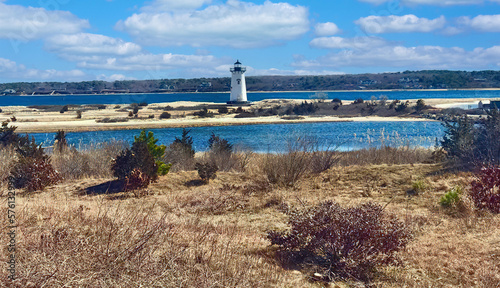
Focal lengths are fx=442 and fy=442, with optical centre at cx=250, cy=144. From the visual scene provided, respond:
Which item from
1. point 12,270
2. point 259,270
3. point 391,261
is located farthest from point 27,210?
point 391,261

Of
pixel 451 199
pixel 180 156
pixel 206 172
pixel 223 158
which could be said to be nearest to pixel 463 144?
pixel 451 199

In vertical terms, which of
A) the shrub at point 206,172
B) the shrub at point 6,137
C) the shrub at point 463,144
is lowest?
the shrub at point 206,172

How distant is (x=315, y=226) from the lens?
6758mm

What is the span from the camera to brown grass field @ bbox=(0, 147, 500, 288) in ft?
16.0

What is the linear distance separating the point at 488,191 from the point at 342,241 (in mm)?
4688

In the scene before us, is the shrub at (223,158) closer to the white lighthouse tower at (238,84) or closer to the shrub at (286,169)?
the shrub at (286,169)

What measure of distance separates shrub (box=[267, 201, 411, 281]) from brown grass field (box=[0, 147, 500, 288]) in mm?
217

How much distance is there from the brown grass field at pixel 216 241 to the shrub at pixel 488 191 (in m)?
0.29

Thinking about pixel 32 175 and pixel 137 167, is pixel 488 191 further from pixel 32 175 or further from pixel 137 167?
pixel 32 175

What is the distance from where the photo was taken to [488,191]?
359 inches

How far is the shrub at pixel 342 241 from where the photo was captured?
6.08 meters

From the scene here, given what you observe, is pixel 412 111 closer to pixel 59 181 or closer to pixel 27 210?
pixel 59 181

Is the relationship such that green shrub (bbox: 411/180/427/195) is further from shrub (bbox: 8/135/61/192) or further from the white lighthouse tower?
the white lighthouse tower

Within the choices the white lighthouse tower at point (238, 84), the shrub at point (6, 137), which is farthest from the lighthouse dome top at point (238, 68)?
the shrub at point (6, 137)
